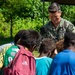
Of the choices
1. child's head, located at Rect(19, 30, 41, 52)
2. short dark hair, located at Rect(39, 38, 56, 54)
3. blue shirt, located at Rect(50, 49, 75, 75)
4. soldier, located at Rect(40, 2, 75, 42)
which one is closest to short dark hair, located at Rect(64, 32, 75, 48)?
blue shirt, located at Rect(50, 49, 75, 75)

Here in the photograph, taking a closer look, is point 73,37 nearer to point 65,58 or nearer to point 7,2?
point 65,58

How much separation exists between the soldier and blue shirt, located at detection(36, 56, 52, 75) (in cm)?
183

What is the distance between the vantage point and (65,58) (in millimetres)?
4418

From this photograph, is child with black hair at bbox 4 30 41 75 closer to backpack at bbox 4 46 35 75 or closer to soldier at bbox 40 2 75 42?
backpack at bbox 4 46 35 75

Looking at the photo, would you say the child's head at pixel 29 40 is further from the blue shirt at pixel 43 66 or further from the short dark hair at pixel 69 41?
the short dark hair at pixel 69 41

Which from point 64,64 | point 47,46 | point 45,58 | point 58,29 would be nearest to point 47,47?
point 47,46

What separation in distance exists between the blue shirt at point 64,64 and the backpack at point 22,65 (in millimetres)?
259

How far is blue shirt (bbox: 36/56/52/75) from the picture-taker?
4.53 m

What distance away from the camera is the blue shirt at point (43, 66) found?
4531 millimetres

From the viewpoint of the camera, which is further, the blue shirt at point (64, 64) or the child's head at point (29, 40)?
the child's head at point (29, 40)

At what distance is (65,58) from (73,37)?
0.30 m

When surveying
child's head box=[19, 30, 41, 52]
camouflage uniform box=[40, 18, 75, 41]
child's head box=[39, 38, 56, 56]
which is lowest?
camouflage uniform box=[40, 18, 75, 41]

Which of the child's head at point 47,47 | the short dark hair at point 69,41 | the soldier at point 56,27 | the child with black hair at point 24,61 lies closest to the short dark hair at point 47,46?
the child's head at point 47,47

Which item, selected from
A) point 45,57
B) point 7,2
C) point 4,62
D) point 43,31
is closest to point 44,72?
point 45,57
